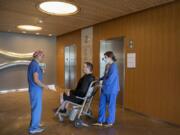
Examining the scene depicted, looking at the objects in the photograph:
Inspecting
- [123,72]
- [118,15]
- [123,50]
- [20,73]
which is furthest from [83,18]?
[20,73]

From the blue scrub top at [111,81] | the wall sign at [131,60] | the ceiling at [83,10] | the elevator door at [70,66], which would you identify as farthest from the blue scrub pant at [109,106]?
the elevator door at [70,66]

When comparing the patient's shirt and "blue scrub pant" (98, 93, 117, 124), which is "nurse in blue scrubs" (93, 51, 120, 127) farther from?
the patient's shirt

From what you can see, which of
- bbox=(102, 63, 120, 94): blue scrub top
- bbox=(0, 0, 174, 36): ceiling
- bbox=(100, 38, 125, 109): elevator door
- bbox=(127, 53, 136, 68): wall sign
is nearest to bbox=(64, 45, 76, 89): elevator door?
bbox=(0, 0, 174, 36): ceiling

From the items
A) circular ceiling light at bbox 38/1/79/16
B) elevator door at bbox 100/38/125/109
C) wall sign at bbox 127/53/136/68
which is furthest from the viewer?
elevator door at bbox 100/38/125/109

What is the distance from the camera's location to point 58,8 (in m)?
4.39

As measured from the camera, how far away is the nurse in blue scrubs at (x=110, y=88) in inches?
142

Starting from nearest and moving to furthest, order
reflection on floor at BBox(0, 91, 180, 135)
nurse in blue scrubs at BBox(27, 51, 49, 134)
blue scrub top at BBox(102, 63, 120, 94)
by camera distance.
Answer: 1. nurse in blue scrubs at BBox(27, 51, 49, 134)
2. reflection on floor at BBox(0, 91, 180, 135)
3. blue scrub top at BBox(102, 63, 120, 94)

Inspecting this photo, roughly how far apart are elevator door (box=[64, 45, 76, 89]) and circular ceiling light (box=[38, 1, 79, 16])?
3163 mm

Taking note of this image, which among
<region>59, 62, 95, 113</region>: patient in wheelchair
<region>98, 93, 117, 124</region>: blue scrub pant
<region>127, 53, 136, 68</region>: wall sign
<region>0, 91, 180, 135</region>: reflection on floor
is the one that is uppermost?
<region>127, 53, 136, 68</region>: wall sign

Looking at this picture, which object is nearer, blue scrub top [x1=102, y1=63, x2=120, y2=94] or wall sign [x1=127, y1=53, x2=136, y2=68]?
blue scrub top [x1=102, y1=63, x2=120, y2=94]

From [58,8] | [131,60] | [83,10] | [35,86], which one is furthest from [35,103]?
[131,60]

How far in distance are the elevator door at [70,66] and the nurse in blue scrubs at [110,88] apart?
409 centimetres

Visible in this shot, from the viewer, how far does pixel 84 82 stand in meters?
3.80

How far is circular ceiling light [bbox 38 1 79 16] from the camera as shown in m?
4.07
